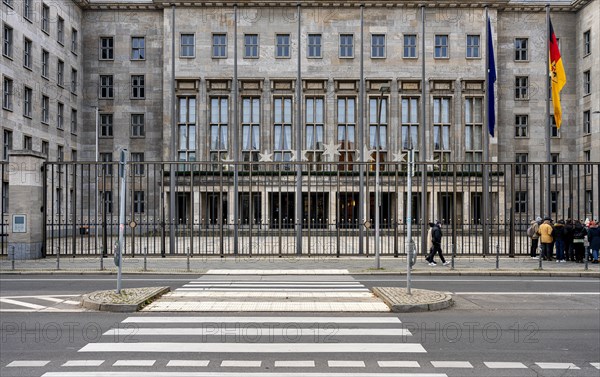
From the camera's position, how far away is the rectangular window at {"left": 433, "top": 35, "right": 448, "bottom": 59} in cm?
5062

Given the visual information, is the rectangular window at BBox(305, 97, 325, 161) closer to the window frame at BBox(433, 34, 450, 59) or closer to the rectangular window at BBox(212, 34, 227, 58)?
the rectangular window at BBox(212, 34, 227, 58)

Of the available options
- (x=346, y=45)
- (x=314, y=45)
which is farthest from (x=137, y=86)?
(x=346, y=45)

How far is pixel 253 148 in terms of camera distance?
4997 centimetres

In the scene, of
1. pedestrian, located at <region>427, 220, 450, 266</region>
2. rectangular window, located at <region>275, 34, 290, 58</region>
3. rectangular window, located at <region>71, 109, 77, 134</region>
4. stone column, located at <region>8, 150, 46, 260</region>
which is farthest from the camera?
rectangular window, located at <region>71, 109, 77, 134</region>

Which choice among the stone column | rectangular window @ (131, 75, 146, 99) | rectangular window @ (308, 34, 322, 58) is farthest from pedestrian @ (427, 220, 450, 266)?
rectangular window @ (131, 75, 146, 99)

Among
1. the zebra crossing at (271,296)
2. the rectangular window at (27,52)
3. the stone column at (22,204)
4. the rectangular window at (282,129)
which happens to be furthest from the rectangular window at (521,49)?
the stone column at (22,204)

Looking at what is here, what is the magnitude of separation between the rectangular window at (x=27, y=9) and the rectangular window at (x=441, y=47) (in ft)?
104

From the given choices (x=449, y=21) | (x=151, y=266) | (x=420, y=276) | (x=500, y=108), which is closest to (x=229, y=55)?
(x=449, y=21)

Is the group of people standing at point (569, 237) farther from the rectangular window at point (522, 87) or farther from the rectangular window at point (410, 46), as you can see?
the rectangular window at point (522, 87)

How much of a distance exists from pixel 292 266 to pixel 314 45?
31.4 meters

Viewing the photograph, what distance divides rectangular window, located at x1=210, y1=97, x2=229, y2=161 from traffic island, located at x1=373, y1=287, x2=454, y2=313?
3627 centimetres

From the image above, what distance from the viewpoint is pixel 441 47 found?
50.7m

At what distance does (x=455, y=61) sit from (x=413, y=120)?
242 inches

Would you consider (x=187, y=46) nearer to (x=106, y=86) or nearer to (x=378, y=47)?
(x=106, y=86)
